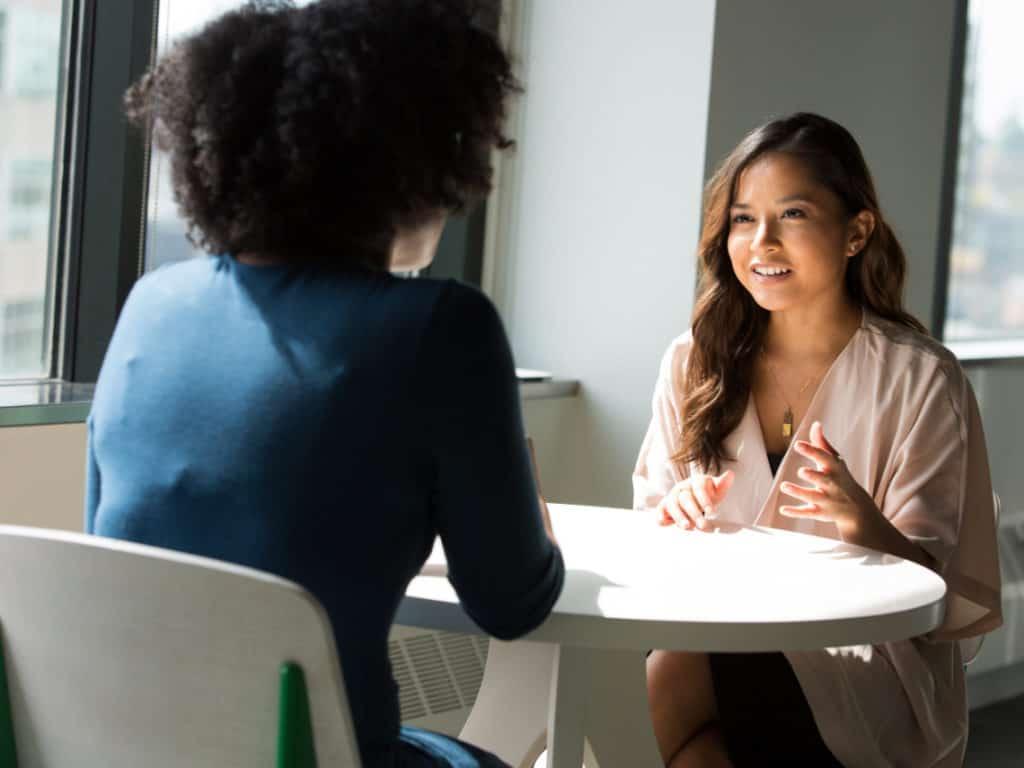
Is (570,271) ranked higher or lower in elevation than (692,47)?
lower

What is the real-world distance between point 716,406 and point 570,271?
1152mm

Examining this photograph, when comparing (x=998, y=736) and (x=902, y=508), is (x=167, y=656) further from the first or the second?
(x=998, y=736)

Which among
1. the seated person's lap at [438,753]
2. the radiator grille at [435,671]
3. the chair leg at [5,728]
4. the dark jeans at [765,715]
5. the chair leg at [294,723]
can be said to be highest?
the chair leg at [294,723]

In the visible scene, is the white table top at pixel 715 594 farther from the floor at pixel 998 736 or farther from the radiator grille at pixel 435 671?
the floor at pixel 998 736

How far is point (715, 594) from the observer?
1.58 meters

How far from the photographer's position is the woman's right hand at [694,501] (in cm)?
205

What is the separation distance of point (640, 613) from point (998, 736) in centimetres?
275

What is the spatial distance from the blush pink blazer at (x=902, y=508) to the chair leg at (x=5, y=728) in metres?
1.14

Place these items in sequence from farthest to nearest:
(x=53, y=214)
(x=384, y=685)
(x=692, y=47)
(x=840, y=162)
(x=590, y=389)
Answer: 1. (x=590, y=389)
2. (x=692, y=47)
3. (x=53, y=214)
4. (x=840, y=162)
5. (x=384, y=685)

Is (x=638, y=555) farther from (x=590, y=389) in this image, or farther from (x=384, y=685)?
(x=590, y=389)

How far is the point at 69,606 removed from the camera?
114cm

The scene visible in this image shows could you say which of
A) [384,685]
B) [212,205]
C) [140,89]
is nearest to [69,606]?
[384,685]

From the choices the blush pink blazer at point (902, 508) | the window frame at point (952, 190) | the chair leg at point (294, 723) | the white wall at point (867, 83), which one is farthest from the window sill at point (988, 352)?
the chair leg at point (294, 723)

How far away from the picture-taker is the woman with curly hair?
1.17m
